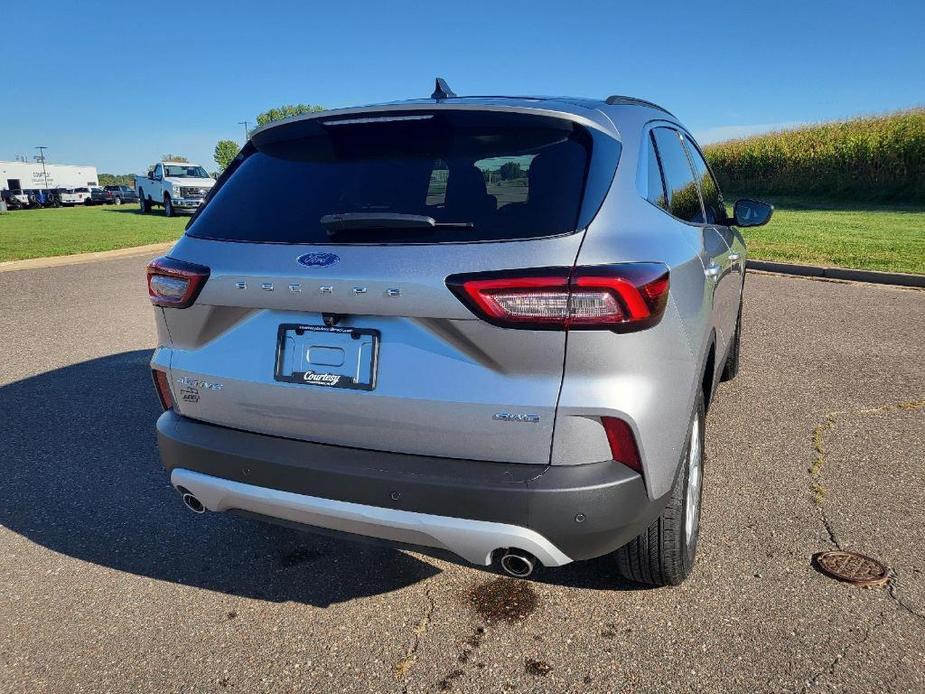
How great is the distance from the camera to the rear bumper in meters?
2.06

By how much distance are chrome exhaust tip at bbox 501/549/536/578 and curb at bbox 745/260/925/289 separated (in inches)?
376

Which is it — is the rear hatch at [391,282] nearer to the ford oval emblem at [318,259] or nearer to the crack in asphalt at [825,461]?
the ford oval emblem at [318,259]

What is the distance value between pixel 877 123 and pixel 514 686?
105 ft

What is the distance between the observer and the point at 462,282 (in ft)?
6.64

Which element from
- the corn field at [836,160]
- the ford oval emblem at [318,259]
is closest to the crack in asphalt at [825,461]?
the ford oval emblem at [318,259]

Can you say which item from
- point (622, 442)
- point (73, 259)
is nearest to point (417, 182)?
point (622, 442)

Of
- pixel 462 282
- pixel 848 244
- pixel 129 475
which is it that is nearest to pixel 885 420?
pixel 462 282

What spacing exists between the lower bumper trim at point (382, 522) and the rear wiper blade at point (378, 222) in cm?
85

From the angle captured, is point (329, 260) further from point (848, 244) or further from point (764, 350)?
point (848, 244)

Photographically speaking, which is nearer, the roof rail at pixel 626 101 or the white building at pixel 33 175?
the roof rail at pixel 626 101

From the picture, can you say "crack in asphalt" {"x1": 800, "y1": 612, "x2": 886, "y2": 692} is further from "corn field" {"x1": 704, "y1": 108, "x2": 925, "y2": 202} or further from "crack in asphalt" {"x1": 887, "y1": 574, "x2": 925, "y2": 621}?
"corn field" {"x1": 704, "y1": 108, "x2": 925, "y2": 202}

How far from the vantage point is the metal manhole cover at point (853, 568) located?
2.78m

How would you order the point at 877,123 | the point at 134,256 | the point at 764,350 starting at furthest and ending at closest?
the point at 877,123 < the point at 134,256 < the point at 764,350

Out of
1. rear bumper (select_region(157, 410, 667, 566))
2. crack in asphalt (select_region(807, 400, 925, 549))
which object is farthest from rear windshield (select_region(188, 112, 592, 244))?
crack in asphalt (select_region(807, 400, 925, 549))
